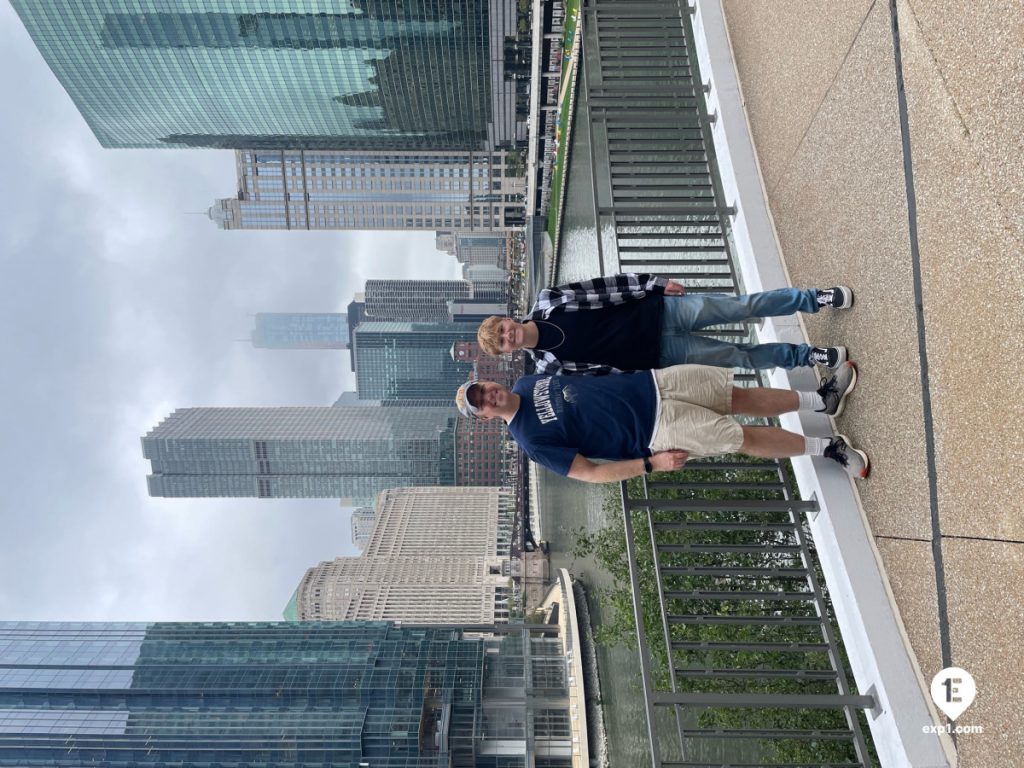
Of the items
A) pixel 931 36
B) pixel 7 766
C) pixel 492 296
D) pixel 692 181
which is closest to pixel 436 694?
pixel 7 766

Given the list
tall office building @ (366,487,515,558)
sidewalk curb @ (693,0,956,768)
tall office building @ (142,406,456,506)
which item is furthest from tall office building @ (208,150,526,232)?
sidewalk curb @ (693,0,956,768)

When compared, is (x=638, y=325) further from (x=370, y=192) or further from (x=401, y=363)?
(x=401, y=363)

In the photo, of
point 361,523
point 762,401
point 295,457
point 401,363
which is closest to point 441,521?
point 295,457

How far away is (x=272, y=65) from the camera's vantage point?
54.5 meters

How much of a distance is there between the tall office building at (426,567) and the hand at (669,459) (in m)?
80.1

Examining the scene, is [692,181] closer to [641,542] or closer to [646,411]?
[646,411]

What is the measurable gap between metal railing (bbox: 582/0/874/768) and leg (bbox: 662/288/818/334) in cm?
122

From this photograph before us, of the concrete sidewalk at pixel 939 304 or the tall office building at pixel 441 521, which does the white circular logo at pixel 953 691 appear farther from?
the tall office building at pixel 441 521

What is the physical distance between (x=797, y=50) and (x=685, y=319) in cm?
289

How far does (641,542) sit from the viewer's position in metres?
7.86

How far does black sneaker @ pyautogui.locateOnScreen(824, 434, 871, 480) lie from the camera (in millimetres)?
3914

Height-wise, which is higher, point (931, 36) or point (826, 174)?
point (826, 174)

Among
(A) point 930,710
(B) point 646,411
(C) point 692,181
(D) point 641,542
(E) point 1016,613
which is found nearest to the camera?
(E) point 1016,613

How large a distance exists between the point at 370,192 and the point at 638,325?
93.3 metres
